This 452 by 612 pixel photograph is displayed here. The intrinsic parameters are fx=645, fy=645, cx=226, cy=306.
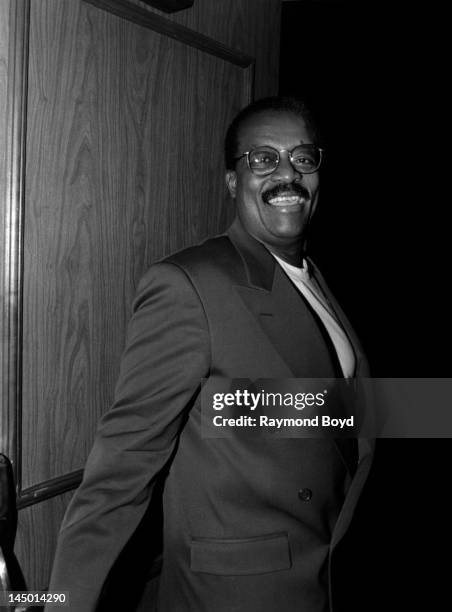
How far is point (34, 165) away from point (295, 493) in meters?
0.83

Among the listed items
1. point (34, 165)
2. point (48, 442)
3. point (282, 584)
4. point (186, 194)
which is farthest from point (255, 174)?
point (282, 584)

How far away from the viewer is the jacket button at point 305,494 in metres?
1.30

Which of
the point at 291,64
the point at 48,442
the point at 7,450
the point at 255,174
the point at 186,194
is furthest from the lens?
the point at 291,64

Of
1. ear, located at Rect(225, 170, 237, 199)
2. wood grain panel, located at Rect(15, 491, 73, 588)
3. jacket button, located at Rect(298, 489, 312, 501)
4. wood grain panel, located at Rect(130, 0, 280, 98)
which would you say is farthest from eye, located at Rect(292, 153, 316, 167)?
wood grain panel, located at Rect(15, 491, 73, 588)

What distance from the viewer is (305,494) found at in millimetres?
1300

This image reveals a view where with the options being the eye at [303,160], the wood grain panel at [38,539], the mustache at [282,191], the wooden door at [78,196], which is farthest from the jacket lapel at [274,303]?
the wood grain panel at [38,539]

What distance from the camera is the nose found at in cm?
145

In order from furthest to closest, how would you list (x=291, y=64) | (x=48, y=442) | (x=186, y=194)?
(x=291, y=64), (x=186, y=194), (x=48, y=442)

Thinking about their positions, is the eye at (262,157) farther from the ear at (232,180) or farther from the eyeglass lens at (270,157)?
the ear at (232,180)

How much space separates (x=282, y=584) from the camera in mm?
1275

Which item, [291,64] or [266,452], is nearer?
[266,452]

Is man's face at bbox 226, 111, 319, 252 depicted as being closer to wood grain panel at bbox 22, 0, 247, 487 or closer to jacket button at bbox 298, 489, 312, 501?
wood grain panel at bbox 22, 0, 247, 487

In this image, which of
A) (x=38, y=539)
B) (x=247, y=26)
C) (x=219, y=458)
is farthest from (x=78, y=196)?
(x=247, y=26)

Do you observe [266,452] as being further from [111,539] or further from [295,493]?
[111,539]
